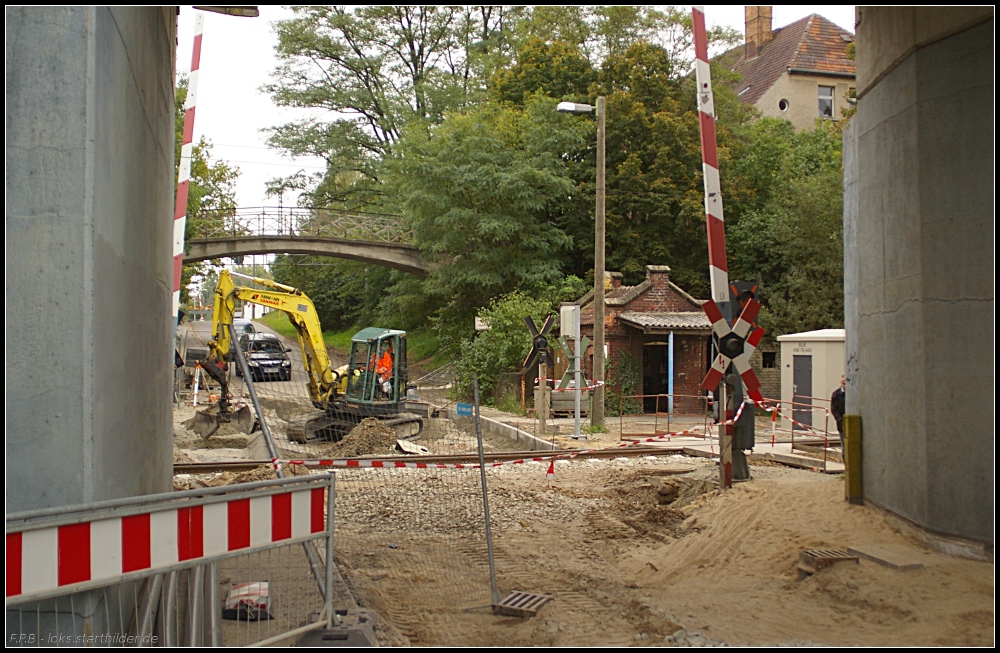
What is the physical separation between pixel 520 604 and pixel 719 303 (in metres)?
4.29

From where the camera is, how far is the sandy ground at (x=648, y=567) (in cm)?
562

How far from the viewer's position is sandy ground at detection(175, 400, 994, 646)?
562 centimetres

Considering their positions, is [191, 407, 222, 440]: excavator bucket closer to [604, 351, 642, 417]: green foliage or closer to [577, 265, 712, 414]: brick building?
[577, 265, 712, 414]: brick building

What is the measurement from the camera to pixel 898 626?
5.46 m

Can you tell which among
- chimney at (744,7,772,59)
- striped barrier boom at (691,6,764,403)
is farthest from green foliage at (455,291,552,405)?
chimney at (744,7,772,59)

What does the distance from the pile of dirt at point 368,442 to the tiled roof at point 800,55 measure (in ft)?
105

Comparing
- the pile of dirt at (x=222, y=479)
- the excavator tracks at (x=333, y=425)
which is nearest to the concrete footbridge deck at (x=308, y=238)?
the excavator tracks at (x=333, y=425)

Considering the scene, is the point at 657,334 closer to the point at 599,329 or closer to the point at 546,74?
the point at 599,329

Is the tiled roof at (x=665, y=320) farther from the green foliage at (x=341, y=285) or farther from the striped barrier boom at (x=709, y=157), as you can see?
the green foliage at (x=341, y=285)

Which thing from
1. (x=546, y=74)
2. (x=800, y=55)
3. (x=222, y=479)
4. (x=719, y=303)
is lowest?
(x=222, y=479)

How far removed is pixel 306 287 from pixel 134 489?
5557cm

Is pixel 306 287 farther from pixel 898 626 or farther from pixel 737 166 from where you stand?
pixel 898 626

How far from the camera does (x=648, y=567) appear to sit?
781 centimetres

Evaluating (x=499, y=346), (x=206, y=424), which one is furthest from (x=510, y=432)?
(x=206, y=424)
